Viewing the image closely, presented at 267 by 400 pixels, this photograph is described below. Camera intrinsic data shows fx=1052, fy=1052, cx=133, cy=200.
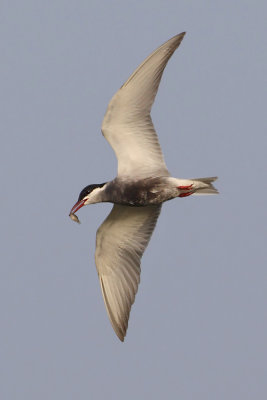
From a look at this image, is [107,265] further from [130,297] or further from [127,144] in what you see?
[127,144]

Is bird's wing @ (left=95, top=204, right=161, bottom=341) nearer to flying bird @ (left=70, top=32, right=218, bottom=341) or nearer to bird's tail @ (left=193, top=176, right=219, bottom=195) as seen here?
flying bird @ (left=70, top=32, right=218, bottom=341)

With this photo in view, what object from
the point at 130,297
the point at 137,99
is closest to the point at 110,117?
the point at 137,99

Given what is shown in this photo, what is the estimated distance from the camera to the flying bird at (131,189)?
1302 centimetres

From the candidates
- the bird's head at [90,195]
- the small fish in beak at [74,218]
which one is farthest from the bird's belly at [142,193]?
the small fish in beak at [74,218]

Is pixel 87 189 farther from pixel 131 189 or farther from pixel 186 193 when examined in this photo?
pixel 186 193

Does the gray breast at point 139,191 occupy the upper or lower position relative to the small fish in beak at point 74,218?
upper

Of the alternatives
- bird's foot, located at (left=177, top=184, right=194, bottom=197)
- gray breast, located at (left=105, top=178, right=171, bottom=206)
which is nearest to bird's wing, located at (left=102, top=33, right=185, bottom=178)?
gray breast, located at (left=105, top=178, right=171, bottom=206)

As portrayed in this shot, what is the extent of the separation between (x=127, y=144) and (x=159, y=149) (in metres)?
0.41

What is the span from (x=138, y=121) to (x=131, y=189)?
87cm

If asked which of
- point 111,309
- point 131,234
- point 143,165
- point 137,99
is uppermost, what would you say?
point 137,99

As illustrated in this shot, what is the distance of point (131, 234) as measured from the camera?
1423cm

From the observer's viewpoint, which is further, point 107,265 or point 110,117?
point 107,265

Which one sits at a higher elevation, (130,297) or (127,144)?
(127,144)

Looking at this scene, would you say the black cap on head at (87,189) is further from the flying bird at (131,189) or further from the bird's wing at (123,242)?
the bird's wing at (123,242)
